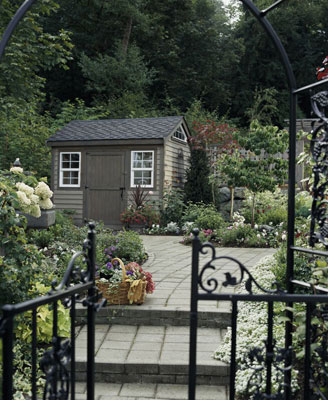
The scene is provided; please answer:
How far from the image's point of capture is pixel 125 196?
12773 mm

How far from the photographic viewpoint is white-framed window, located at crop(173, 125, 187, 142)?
13.5 m

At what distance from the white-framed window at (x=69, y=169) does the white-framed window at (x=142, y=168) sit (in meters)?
1.71

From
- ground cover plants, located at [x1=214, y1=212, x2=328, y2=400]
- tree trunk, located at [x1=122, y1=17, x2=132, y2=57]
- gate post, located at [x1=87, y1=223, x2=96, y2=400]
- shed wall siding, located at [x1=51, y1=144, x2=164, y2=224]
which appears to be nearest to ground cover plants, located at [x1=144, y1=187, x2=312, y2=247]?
shed wall siding, located at [x1=51, y1=144, x2=164, y2=224]

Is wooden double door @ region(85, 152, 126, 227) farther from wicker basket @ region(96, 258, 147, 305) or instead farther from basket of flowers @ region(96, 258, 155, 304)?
wicker basket @ region(96, 258, 147, 305)

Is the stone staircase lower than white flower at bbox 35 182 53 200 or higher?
lower

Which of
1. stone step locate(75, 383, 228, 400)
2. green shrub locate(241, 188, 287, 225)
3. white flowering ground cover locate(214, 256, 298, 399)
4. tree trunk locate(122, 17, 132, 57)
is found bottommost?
stone step locate(75, 383, 228, 400)

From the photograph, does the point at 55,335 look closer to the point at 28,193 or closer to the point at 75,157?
the point at 28,193

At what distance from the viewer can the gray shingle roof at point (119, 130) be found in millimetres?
12625

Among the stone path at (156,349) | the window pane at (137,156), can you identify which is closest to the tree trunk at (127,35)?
the window pane at (137,156)

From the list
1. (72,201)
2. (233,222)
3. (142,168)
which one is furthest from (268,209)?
(72,201)

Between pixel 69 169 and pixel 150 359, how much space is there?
10.2m

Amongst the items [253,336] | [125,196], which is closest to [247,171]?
[125,196]

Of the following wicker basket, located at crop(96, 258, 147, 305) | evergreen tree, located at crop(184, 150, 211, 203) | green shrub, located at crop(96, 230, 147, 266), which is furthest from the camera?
evergreen tree, located at crop(184, 150, 211, 203)

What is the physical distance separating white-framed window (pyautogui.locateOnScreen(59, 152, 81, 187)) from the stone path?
27.7 ft
